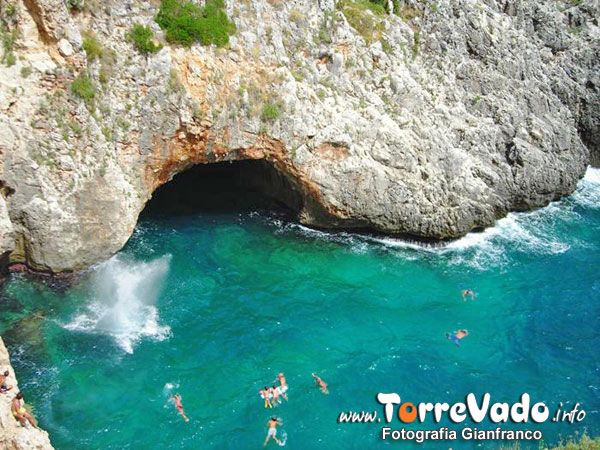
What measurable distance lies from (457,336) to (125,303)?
632 inches

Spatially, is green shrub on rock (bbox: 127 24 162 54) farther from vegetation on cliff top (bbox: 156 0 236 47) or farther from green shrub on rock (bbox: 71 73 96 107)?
green shrub on rock (bbox: 71 73 96 107)

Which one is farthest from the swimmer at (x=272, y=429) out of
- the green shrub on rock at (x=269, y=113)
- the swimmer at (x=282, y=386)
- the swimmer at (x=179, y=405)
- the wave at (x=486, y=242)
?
the green shrub on rock at (x=269, y=113)

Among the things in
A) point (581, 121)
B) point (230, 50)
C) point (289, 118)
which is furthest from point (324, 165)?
point (581, 121)

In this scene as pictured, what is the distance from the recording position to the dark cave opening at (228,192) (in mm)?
36469

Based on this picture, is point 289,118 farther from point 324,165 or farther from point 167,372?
point 167,372

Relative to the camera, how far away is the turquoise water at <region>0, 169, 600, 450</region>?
21953mm

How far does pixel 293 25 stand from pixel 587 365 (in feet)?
75.7

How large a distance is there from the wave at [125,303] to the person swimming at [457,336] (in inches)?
521

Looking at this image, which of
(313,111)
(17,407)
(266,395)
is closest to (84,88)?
(313,111)

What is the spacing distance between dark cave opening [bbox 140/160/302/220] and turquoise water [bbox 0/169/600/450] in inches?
69.0

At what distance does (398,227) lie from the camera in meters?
33.6

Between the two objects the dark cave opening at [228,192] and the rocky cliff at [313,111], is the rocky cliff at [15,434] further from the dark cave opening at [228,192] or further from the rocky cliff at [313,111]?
the dark cave opening at [228,192]

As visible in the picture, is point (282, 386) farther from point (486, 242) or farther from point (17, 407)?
point (486, 242)

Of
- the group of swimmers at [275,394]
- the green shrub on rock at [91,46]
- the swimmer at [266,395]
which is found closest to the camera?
the group of swimmers at [275,394]
